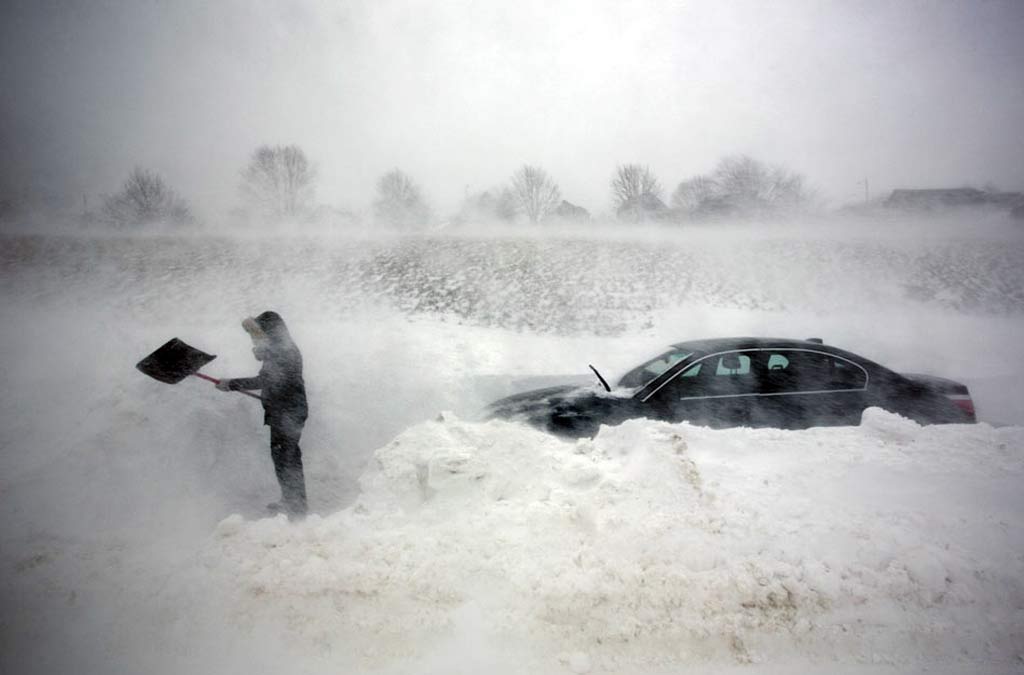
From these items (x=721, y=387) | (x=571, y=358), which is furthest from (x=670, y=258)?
(x=721, y=387)

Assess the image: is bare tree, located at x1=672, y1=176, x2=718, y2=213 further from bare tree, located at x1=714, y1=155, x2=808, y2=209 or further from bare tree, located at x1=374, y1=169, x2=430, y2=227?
bare tree, located at x1=374, y1=169, x2=430, y2=227

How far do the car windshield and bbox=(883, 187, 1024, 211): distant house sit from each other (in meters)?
26.7

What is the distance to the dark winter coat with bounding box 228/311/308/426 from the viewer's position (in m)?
3.54

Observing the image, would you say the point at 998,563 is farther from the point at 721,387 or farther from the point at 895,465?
the point at 721,387

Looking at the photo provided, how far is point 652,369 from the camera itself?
177 inches

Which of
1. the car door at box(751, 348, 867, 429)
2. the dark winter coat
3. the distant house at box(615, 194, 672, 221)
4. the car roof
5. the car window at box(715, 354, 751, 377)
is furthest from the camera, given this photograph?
the distant house at box(615, 194, 672, 221)

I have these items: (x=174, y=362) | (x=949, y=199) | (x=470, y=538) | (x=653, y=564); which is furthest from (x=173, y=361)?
(x=949, y=199)

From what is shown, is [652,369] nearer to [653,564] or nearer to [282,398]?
[653,564]

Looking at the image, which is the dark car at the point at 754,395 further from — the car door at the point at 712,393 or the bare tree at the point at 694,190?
the bare tree at the point at 694,190

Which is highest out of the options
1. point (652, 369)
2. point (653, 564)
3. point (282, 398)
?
point (282, 398)

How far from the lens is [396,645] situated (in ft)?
6.30

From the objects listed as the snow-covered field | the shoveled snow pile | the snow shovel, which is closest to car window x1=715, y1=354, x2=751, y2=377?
the snow-covered field

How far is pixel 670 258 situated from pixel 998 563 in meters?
13.7

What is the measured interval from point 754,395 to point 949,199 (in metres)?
31.2
